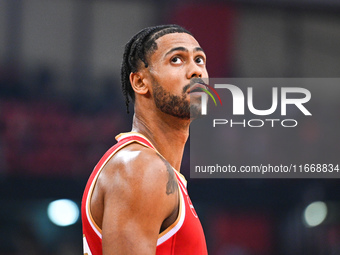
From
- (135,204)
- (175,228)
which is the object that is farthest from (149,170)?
(175,228)

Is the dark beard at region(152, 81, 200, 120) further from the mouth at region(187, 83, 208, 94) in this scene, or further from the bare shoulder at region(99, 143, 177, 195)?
the bare shoulder at region(99, 143, 177, 195)

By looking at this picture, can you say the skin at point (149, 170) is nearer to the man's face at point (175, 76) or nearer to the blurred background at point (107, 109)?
the man's face at point (175, 76)

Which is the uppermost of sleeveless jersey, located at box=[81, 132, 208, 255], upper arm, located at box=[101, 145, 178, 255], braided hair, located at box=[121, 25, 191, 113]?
braided hair, located at box=[121, 25, 191, 113]

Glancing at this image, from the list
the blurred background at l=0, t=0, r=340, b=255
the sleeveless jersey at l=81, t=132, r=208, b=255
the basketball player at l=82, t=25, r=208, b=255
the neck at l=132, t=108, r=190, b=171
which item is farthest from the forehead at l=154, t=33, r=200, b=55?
the blurred background at l=0, t=0, r=340, b=255

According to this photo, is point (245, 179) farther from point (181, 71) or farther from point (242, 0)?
point (181, 71)

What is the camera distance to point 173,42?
1830mm

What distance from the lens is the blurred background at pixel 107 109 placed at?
13.6ft

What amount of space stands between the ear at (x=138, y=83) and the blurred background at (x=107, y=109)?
2.43m

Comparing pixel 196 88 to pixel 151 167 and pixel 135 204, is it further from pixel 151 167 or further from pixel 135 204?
pixel 135 204

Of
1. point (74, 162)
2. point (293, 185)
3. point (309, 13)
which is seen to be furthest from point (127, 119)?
point (309, 13)

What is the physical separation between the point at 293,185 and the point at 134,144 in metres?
3.24

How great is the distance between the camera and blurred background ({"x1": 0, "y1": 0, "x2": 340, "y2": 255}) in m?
4.14

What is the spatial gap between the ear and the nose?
0.18 meters

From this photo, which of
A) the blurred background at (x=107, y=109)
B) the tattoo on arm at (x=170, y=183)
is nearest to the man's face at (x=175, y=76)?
the tattoo on arm at (x=170, y=183)
